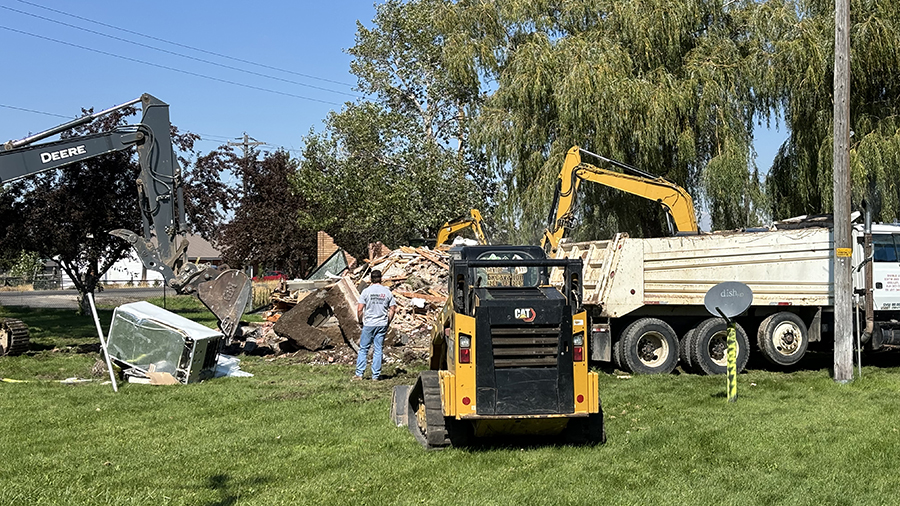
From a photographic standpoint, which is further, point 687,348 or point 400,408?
point 687,348

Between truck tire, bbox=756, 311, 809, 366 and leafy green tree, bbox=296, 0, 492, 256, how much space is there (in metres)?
→ 18.2

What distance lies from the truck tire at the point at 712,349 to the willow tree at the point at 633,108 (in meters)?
7.73

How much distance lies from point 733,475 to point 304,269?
1497 inches

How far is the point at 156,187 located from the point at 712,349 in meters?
10.7

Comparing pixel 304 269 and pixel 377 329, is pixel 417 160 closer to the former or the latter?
pixel 304 269

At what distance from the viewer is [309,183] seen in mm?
36406

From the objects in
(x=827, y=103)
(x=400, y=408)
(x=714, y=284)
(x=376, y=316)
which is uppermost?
(x=827, y=103)

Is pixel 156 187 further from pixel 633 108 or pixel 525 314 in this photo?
pixel 633 108

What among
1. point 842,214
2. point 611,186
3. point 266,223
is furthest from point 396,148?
point 842,214

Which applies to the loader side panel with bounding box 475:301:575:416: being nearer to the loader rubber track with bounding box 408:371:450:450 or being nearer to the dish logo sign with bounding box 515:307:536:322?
the dish logo sign with bounding box 515:307:536:322

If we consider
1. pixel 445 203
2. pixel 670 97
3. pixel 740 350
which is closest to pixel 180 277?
pixel 740 350

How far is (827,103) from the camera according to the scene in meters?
20.4

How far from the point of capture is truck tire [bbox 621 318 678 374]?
14.4 metres

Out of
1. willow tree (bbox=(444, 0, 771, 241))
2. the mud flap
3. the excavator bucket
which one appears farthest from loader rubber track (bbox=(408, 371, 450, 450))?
willow tree (bbox=(444, 0, 771, 241))
